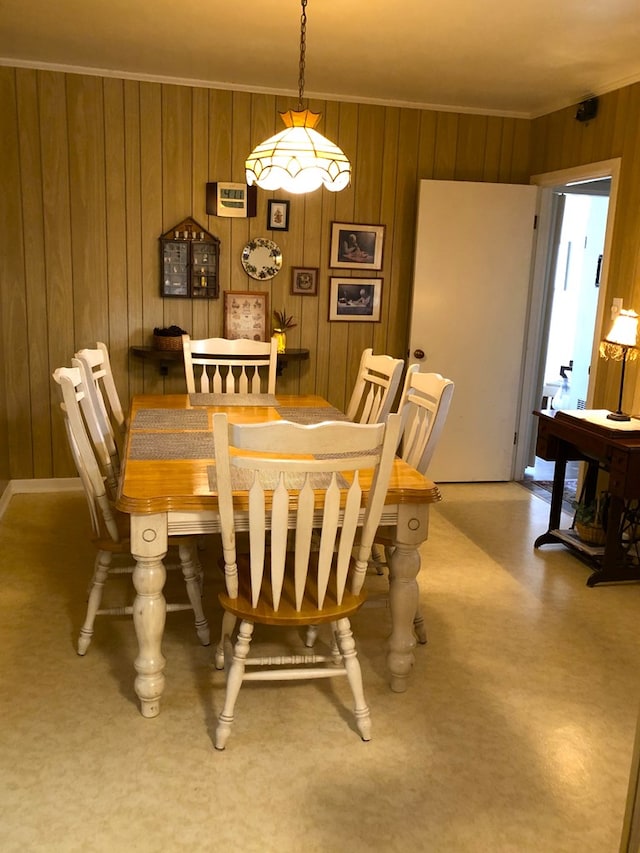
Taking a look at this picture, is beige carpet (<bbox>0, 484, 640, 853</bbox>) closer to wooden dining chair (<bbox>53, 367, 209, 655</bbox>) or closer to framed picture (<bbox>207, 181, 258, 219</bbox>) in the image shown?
wooden dining chair (<bbox>53, 367, 209, 655</bbox>)

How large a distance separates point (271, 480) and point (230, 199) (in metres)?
2.76

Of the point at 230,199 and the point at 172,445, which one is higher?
the point at 230,199

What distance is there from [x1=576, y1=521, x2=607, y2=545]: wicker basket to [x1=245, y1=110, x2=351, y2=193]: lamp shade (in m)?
2.14

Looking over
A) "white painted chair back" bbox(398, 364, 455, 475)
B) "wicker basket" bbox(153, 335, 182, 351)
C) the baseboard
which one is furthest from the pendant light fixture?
the baseboard

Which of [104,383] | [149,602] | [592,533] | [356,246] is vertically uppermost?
[356,246]

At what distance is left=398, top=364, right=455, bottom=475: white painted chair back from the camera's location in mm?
2650

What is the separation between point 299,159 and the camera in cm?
239

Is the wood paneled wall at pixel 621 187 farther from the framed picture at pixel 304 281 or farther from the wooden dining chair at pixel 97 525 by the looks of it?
the wooden dining chair at pixel 97 525

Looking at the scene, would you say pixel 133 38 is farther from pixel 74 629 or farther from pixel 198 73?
pixel 74 629

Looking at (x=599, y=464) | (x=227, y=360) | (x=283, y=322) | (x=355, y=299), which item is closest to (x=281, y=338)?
(x=283, y=322)

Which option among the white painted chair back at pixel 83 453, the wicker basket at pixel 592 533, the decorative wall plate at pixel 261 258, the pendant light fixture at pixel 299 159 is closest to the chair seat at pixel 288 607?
the white painted chair back at pixel 83 453

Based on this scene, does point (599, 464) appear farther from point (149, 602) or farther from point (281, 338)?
point (149, 602)

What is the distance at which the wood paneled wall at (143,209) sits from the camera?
4184mm

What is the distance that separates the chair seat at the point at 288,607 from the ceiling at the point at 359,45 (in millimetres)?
2386
